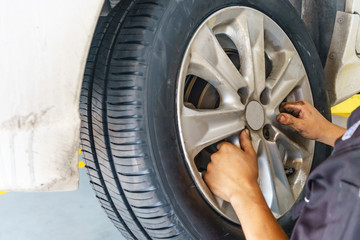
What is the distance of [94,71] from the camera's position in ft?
3.66

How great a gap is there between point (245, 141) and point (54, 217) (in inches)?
48.5

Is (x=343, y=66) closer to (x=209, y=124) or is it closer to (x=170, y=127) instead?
(x=209, y=124)

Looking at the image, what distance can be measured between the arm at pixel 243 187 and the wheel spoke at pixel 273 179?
119mm

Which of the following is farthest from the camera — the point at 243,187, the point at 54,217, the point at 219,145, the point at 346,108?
the point at 346,108

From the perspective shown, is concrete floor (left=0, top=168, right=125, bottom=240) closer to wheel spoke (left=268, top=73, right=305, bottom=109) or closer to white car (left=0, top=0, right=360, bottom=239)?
white car (left=0, top=0, right=360, bottom=239)

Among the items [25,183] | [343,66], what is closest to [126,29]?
[25,183]

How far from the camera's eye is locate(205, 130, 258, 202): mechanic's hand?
44.6 inches

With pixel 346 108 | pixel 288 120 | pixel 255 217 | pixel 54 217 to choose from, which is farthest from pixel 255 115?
pixel 346 108

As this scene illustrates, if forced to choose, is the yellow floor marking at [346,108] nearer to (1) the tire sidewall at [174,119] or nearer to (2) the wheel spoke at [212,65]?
(2) the wheel spoke at [212,65]

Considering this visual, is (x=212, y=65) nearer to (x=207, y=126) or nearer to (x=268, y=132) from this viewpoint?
(x=207, y=126)

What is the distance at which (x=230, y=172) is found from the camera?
3.76ft

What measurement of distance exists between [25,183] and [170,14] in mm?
547

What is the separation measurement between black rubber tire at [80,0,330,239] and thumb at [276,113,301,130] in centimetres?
45

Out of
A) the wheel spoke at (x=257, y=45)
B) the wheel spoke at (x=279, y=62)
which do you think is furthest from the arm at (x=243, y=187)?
the wheel spoke at (x=279, y=62)
